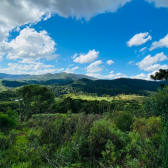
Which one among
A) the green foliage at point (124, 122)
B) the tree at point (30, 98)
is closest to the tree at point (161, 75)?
the green foliage at point (124, 122)

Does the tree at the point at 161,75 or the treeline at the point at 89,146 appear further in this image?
the tree at the point at 161,75

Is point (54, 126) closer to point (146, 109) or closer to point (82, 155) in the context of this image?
point (82, 155)

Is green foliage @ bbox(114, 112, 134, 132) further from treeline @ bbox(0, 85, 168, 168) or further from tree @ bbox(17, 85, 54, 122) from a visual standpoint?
tree @ bbox(17, 85, 54, 122)

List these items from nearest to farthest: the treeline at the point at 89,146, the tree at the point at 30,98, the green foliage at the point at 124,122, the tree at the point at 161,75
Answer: the treeline at the point at 89,146 → the green foliage at the point at 124,122 → the tree at the point at 161,75 → the tree at the point at 30,98

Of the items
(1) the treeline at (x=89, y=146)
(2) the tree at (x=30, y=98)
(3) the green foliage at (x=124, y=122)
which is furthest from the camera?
(2) the tree at (x=30, y=98)

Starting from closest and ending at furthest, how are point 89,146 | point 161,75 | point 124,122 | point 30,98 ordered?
1. point 89,146
2. point 124,122
3. point 161,75
4. point 30,98

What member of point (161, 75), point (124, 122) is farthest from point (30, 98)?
point (161, 75)

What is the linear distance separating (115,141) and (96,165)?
4.91 ft

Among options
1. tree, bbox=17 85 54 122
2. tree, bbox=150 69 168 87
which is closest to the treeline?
tree, bbox=150 69 168 87

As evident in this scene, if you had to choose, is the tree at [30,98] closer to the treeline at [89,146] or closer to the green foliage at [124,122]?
the treeline at [89,146]

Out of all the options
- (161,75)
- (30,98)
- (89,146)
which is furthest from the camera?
(30,98)

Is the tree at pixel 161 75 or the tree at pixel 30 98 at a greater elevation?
the tree at pixel 161 75

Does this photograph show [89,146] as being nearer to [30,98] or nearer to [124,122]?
[124,122]

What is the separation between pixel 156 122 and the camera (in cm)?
879
